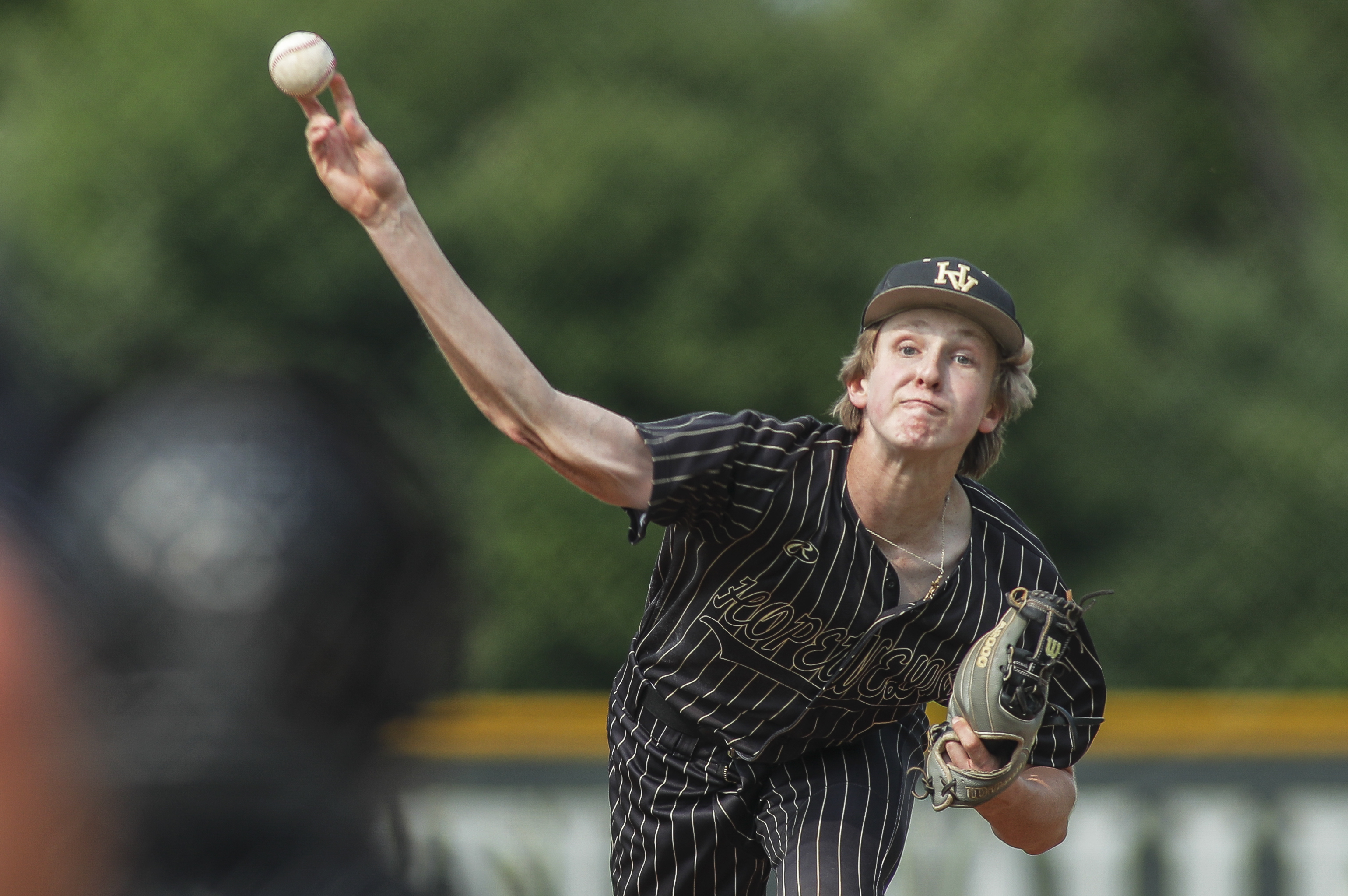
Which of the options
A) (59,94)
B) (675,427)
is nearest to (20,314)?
(675,427)

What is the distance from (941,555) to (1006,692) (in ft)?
A: 1.02

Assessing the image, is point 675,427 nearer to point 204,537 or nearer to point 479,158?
point 204,537

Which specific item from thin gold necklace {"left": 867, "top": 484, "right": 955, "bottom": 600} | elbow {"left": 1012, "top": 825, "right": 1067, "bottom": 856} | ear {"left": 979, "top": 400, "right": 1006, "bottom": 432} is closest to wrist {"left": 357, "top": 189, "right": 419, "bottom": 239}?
thin gold necklace {"left": 867, "top": 484, "right": 955, "bottom": 600}

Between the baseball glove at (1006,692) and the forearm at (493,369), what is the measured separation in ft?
2.34

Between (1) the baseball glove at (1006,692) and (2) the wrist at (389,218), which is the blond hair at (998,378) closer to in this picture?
(1) the baseball glove at (1006,692)

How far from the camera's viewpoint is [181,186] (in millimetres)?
7191

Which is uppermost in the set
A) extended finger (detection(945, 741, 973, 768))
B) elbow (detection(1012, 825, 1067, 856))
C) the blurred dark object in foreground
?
extended finger (detection(945, 741, 973, 768))

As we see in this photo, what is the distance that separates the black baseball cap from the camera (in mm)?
2883

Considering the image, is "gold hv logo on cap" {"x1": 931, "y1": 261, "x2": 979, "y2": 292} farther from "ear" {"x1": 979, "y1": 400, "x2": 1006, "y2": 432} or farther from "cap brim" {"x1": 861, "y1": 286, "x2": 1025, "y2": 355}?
"ear" {"x1": 979, "y1": 400, "x2": 1006, "y2": 432}

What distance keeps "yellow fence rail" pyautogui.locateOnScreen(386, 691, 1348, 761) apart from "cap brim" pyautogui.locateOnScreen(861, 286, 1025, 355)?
2894mm

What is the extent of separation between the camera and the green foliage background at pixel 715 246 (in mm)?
6848

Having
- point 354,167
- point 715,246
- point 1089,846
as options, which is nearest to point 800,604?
point 354,167

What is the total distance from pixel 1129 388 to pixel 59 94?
4.89m

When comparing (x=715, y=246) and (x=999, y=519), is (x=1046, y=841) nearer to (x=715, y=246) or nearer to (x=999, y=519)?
(x=999, y=519)
